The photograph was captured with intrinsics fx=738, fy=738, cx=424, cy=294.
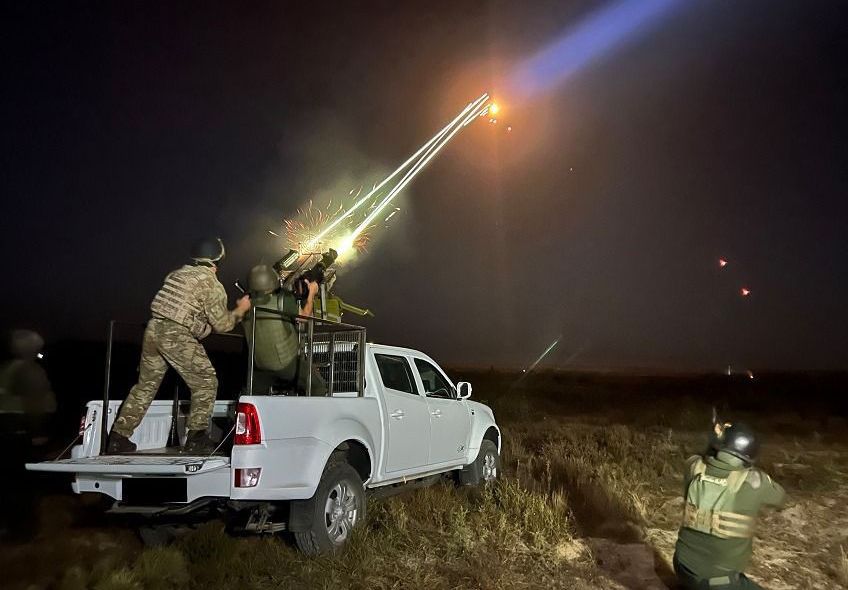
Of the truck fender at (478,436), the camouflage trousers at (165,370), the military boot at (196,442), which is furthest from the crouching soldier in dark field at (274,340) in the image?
the truck fender at (478,436)

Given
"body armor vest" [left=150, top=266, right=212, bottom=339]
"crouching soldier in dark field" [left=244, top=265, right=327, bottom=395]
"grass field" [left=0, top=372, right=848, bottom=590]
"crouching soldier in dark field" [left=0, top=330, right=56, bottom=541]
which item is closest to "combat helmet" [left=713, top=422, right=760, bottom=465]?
"grass field" [left=0, top=372, right=848, bottom=590]

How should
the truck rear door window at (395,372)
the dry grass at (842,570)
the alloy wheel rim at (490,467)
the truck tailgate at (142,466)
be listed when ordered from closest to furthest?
the truck tailgate at (142,466)
the dry grass at (842,570)
the truck rear door window at (395,372)
the alloy wheel rim at (490,467)

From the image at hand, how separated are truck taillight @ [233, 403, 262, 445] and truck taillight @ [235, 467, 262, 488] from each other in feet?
0.63

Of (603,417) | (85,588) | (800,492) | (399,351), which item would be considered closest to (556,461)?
(800,492)

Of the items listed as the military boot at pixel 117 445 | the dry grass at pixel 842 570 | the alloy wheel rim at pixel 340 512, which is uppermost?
the military boot at pixel 117 445

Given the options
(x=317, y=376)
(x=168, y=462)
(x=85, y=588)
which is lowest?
(x=85, y=588)

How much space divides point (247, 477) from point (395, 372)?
2643mm

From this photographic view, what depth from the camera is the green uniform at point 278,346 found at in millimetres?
6535

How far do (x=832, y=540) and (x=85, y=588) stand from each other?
6440 mm

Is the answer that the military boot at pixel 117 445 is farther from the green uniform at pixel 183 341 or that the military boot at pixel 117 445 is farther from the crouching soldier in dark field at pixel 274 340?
the crouching soldier in dark field at pixel 274 340

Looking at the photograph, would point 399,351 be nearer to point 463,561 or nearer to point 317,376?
point 317,376

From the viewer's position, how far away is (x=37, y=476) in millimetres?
9281

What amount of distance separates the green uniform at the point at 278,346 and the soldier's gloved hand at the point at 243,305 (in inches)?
3.0

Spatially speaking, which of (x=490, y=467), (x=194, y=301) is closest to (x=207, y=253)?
(x=194, y=301)
